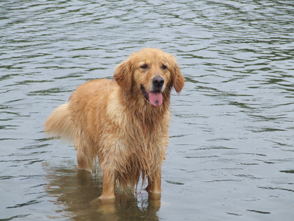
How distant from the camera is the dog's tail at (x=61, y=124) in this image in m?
8.07

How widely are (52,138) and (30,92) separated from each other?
8.22 feet

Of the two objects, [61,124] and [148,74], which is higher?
[148,74]

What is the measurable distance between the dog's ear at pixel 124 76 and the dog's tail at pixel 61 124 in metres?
1.97

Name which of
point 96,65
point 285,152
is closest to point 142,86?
point 285,152

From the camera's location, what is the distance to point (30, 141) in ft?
28.1

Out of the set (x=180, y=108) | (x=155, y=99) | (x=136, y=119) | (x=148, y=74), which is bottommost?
(x=180, y=108)

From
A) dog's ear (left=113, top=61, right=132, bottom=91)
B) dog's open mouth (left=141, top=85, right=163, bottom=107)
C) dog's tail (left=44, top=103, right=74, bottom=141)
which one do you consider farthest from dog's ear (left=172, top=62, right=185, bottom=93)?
dog's tail (left=44, top=103, right=74, bottom=141)

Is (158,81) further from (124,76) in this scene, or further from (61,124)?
(61,124)

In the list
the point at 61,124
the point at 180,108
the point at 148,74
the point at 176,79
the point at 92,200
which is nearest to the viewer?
the point at 148,74

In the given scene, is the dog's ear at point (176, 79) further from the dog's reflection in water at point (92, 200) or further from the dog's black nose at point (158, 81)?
the dog's reflection in water at point (92, 200)

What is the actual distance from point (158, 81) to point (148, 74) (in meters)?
0.19

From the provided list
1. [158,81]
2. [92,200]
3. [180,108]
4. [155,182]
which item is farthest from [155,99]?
[180,108]

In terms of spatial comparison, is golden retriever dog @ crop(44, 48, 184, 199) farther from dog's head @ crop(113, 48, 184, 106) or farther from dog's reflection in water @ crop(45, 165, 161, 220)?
dog's reflection in water @ crop(45, 165, 161, 220)

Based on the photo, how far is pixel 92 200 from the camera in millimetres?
6609
